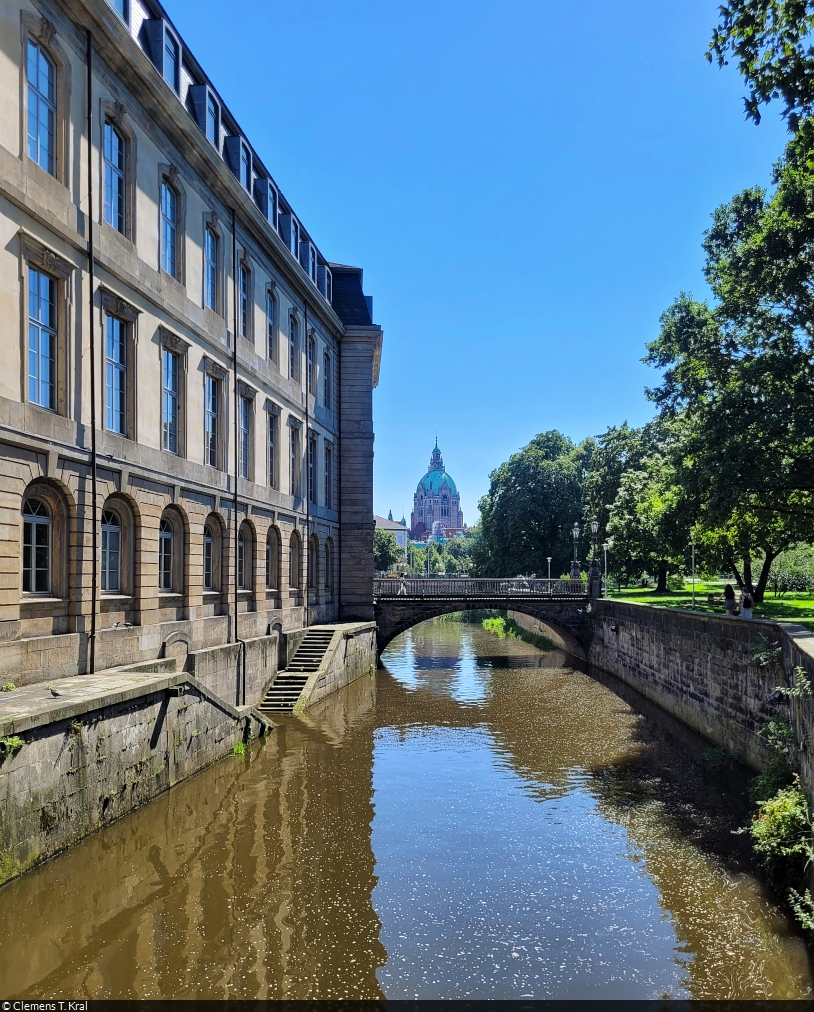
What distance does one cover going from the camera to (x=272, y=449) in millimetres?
26281

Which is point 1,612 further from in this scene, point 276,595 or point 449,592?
point 449,592

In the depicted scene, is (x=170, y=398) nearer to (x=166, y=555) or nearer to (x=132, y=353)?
(x=132, y=353)

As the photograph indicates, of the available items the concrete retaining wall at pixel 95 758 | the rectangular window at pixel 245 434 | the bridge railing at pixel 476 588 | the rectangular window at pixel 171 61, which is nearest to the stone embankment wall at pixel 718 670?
the bridge railing at pixel 476 588

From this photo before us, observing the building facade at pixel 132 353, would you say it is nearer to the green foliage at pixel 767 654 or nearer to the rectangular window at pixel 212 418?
the rectangular window at pixel 212 418

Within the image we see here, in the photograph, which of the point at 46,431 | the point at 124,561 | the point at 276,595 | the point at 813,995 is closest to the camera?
the point at 813,995

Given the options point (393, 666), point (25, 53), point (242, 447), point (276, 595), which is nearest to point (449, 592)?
point (393, 666)

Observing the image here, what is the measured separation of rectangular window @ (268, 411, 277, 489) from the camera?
25969 mm

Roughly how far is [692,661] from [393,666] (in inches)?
716

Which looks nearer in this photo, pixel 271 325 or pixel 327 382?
pixel 271 325

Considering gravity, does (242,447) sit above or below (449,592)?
above

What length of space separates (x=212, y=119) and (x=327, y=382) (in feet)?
44.2

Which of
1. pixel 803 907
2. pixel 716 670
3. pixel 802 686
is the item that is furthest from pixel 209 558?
pixel 803 907

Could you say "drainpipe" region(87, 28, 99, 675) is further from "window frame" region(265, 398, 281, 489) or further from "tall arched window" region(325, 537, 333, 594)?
"tall arched window" region(325, 537, 333, 594)

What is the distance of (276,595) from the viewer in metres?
26.3
